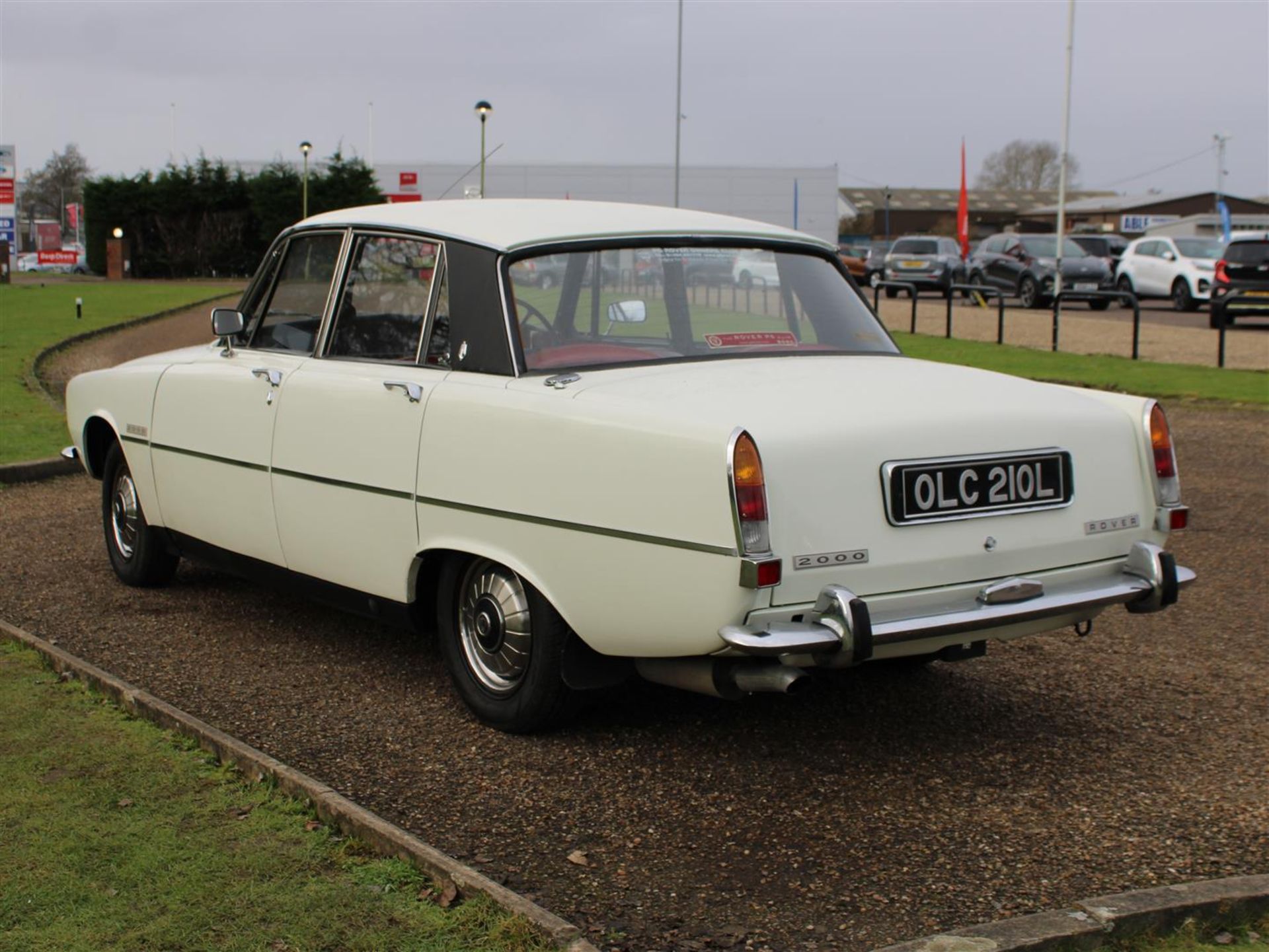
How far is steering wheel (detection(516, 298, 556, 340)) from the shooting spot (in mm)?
4926

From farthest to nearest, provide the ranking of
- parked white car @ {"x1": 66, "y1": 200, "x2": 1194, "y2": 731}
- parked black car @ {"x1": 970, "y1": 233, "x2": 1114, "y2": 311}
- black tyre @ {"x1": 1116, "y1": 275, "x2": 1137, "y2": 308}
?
black tyre @ {"x1": 1116, "y1": 275, "x2": 1137, "y2": 308} → parked black car @ {"x1": 970, "y1": 233, "x2": 1114, "y2": 311} → parked white car @ {"x1": 66, "y1": 200, "x2": 1194, "y2": 731}

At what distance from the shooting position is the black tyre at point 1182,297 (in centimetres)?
3192

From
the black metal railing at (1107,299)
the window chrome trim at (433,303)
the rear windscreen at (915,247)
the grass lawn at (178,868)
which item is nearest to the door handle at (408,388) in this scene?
the window chrome trim at (433,303)

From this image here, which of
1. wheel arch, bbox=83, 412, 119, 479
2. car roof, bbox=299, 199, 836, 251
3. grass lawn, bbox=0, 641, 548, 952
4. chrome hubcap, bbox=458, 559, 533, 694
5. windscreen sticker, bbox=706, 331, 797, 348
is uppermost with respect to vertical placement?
car roof, bbox=299, 199, 836, 251

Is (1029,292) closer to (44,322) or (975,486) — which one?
(44,322)

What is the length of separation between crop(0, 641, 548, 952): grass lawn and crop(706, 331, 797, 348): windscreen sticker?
2103mm

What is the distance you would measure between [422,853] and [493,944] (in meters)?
0.47

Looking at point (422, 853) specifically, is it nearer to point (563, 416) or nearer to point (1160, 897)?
point (563, 416)

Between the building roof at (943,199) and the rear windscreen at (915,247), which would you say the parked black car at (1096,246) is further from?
the building roof at (943,199)

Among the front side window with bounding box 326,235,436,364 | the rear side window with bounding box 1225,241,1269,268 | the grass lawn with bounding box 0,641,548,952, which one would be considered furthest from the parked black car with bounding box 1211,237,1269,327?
the grass lawn with bounding box 0,641,548,952

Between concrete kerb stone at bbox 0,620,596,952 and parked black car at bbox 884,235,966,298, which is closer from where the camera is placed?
concrete kerb stone at bbox 0,620,596,952

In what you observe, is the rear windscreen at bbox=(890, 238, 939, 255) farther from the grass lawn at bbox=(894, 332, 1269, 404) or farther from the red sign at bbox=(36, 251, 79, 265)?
the red sign at bbox=(36, 251, 79, 265)

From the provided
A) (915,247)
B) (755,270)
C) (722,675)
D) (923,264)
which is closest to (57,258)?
(915,247)

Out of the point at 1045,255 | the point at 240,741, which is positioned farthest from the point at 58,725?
the point at 1045,255
